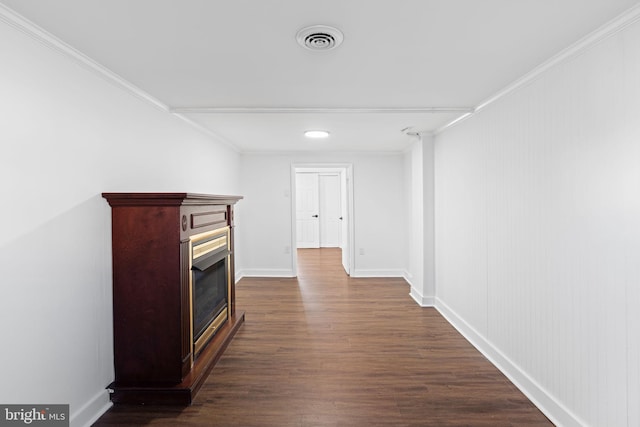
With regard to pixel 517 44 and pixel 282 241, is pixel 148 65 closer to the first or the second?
pixel 517 44

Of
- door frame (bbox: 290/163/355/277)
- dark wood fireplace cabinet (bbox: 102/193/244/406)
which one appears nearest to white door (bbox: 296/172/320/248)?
door frame (bbox: 290/163/355/277)

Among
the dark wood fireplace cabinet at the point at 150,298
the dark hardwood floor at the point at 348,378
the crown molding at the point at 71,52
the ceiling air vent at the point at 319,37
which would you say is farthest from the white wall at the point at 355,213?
the ceiling air vent at the point at 319,37

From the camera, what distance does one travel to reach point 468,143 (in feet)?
10.3

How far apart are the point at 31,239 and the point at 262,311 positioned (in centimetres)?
268

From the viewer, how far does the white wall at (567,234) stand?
61.3 inches

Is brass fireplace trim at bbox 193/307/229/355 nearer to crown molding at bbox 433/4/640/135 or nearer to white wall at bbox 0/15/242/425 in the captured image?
white wall at bbox 0/15/242/425

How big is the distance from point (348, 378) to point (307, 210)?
7019mm

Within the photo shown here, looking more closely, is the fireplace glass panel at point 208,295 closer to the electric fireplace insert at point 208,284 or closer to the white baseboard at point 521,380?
the electric fireplace insert at point 208,284

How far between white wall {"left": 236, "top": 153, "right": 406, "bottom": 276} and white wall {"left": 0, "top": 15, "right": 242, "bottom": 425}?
126 inches

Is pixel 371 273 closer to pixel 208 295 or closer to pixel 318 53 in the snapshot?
pixel 208 295

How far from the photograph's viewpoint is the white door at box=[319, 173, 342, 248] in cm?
937

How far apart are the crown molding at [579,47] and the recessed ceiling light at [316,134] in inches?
74.9

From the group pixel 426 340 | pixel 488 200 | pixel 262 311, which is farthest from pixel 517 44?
pixel 262 311

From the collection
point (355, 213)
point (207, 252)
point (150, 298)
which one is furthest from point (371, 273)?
point (150, 298)
